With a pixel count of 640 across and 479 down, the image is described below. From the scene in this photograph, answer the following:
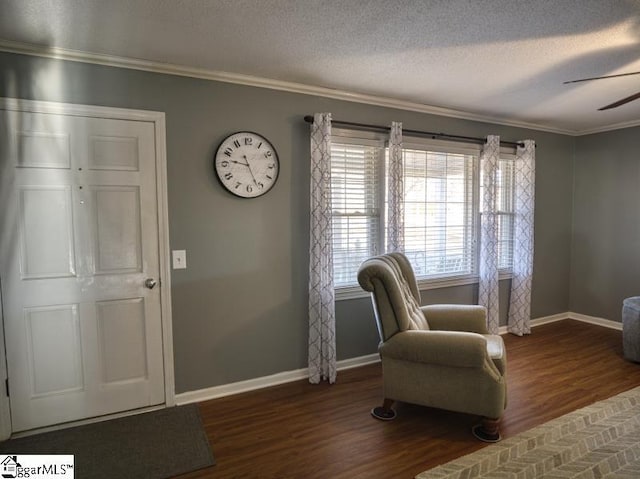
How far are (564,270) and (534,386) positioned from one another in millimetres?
2451

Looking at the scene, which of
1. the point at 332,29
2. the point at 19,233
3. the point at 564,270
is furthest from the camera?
the point at 564,270

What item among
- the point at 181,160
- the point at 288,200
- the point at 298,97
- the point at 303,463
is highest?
the point at 298,97

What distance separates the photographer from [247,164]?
9.58 feet

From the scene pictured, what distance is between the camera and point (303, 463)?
2.14 meters

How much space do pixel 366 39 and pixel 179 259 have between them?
6.29 ft

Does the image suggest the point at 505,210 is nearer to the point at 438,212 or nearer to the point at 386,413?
the point at 438,212

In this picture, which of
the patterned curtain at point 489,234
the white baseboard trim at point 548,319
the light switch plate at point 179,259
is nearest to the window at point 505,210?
the patterned curtain at point 489,234

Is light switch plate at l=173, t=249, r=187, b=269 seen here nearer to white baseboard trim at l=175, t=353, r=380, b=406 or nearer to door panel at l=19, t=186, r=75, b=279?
door panel at l=19, t=186, r=75, b=279

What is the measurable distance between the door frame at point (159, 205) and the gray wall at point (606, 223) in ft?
15.9

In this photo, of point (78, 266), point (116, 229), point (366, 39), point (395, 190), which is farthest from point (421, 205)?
point (78, 266)

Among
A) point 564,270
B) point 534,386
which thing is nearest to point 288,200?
point 534,386

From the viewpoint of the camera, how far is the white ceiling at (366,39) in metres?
1.89

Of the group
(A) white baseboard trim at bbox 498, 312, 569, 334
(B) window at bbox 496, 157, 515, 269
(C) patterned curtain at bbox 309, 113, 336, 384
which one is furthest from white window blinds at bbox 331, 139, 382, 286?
(A) white baseboard trim at bbox 498, 312, 569, 334

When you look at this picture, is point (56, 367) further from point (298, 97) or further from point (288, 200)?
point (298, 97)
